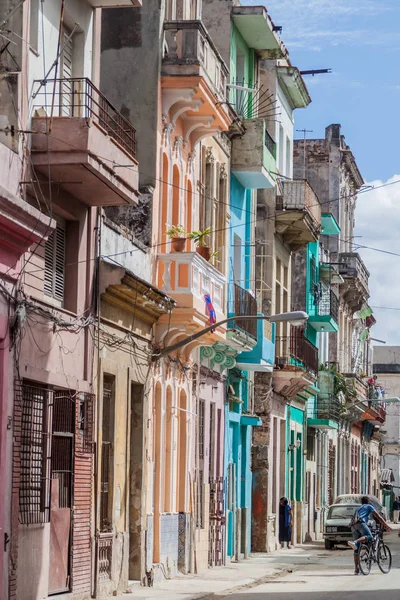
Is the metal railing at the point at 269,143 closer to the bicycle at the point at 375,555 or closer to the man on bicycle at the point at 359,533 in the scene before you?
the man on bicycle at the point at 359,533

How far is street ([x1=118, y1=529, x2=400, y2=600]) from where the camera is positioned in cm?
2308

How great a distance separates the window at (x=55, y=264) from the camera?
20.1 meters

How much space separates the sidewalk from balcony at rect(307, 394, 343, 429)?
1285 centimetres

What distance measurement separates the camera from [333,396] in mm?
52156

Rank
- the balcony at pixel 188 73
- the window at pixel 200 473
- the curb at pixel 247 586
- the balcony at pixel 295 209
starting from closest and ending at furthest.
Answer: the curb at pixel 247 586 < the balcony at pixel 188 73 < the window at pixel 200 473 < the balcony at pixel 295 209

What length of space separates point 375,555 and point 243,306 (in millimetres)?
5786

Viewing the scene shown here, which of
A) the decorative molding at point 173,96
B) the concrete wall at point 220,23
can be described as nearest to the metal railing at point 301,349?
the concrete wall at point 220,23

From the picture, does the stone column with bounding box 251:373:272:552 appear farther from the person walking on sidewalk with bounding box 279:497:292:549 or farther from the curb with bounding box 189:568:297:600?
the curb with bounding box 189:568:297:600

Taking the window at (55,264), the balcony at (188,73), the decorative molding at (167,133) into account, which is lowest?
the window at (55,264)

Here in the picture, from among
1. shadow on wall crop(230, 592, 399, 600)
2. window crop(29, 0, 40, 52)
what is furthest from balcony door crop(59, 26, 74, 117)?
shadow on wall crop(230, 592, 399, 600)

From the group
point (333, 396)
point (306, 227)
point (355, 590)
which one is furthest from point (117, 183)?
point (333, 396)

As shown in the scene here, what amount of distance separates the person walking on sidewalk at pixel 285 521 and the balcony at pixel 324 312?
8136 millimetres

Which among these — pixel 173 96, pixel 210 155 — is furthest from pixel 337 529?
pixel 173 96

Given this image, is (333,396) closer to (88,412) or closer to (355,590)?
(355,590)
